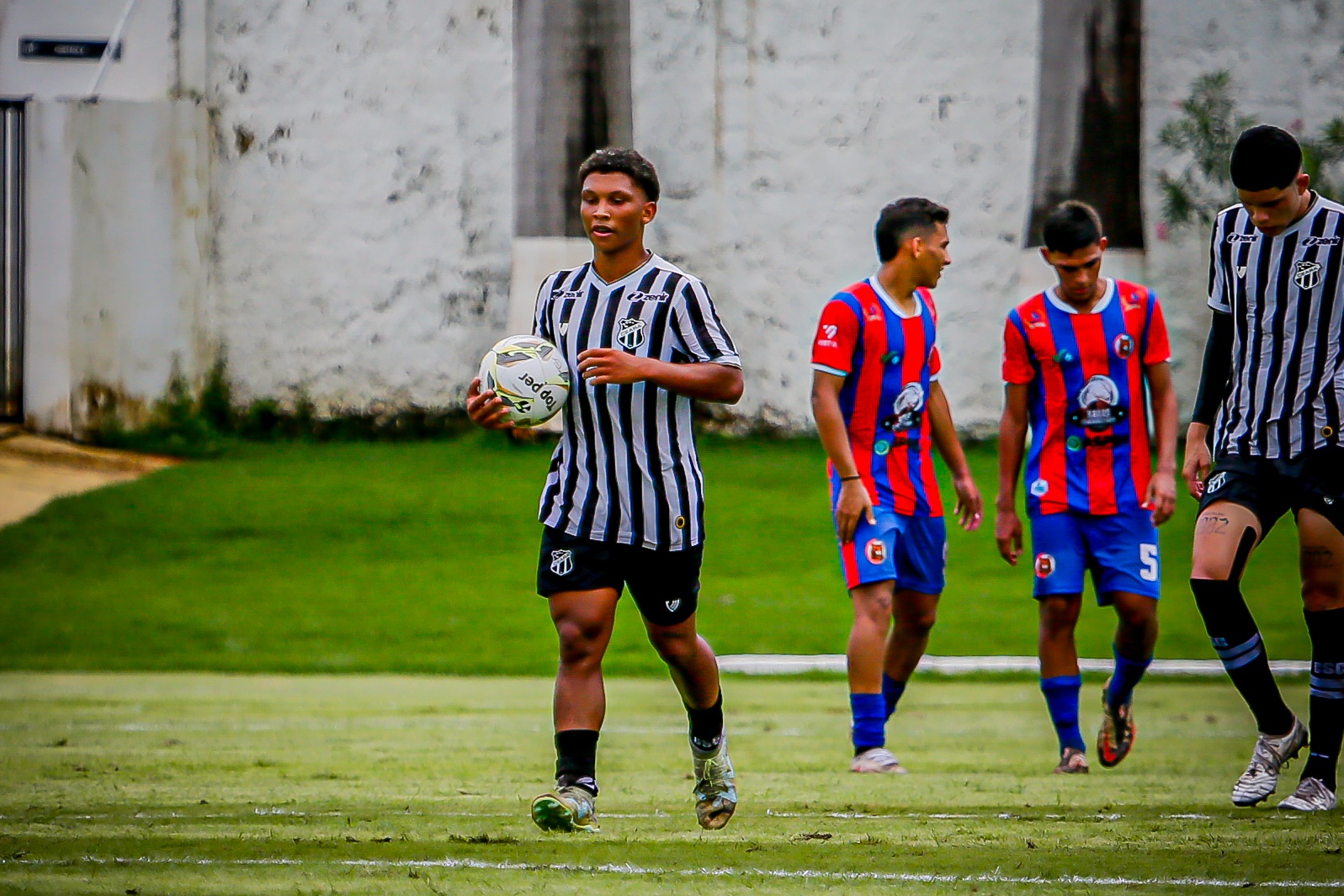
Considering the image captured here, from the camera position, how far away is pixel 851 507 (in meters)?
6.77

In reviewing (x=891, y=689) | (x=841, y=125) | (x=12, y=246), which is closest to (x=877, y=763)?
(x=891, y=689)

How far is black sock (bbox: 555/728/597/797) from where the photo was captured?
4.79 meters

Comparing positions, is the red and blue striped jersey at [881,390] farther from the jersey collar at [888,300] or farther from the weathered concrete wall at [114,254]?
the weathered concrete wall at [114,254]

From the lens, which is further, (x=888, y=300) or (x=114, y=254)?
(x=114, y=254)

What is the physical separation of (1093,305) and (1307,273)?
1.55 meters

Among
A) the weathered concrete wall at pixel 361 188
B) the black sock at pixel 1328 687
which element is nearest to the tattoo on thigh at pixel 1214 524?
the black sock at pixel 1328 687

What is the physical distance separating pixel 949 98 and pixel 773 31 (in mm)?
1777

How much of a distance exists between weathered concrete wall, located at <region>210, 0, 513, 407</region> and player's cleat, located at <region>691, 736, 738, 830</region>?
11.6m

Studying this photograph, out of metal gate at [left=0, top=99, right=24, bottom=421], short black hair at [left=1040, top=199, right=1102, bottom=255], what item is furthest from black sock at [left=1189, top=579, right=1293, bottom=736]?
metal gate at [left=0, top=99, right=24, bottom=421]

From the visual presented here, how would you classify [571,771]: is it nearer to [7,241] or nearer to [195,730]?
[195,730]

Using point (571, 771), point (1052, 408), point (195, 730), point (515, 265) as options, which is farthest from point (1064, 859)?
point (515, 265)

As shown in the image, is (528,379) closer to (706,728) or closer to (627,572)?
(627,572)

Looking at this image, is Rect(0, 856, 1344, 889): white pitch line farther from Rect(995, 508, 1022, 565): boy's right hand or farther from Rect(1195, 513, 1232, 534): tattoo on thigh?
Rect(995, 508, 1022, 565): boy's right hand

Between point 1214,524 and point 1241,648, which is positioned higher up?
point 1214,524
